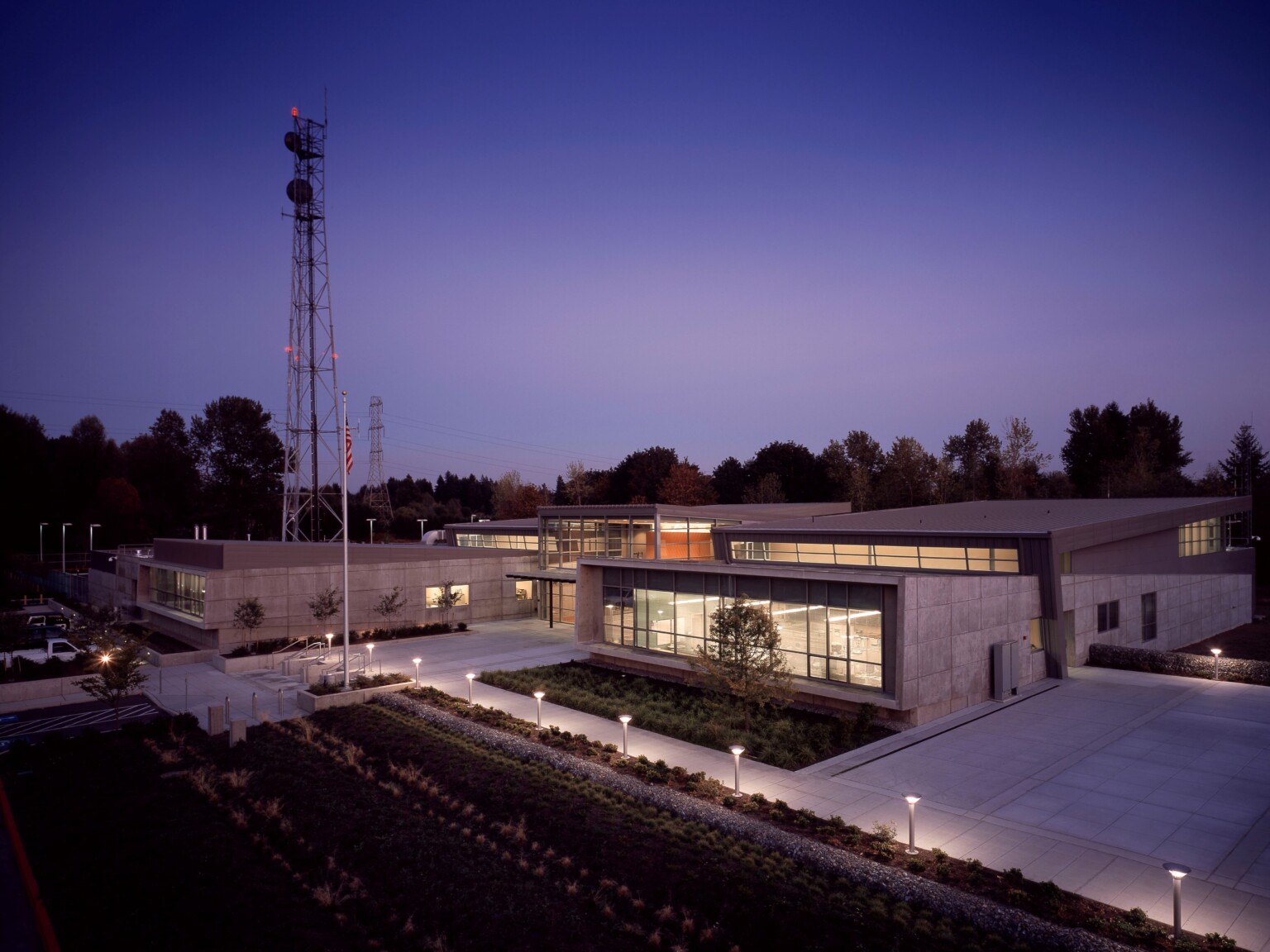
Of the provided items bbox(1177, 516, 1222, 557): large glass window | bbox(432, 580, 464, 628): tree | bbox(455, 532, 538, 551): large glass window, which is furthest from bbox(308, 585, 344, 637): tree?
bbox(1177, 516, 1222, 557): large glass window

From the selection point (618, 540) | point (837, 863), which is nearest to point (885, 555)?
point (618, 540)

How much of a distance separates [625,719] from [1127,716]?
47.5 feet

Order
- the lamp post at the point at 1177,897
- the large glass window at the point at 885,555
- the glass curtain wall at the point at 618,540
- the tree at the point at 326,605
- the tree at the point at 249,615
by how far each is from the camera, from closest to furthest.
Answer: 1. the lamp post at the point at 1177,897
2. the large glass window at the point at 885,555
3. the tree at the point at 249,615
4. the tree at the point at 326,605
5. the glass curtain wall at the point at 618,540

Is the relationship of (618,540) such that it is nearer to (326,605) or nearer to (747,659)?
(326,605)

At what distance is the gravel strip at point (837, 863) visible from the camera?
1000 centimetres

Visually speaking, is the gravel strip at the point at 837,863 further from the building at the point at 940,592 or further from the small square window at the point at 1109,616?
the small square window at the point at 1109,616

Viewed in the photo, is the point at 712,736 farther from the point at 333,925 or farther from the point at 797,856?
the point at 333,925

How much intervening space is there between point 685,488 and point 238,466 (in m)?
50.2

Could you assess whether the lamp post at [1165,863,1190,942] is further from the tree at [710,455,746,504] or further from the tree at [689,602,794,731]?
the tree at [710,455,746,504]

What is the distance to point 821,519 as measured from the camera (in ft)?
120

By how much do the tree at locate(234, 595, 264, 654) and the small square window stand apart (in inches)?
1374

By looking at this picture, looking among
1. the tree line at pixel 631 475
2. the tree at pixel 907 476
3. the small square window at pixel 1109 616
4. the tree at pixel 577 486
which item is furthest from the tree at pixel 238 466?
the small square window at pixel 1109 616

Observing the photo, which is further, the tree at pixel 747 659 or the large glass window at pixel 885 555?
the large glass window at pixel 885 555

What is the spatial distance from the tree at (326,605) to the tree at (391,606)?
2.07m
